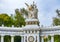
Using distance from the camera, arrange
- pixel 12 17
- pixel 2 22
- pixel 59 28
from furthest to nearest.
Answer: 1. pixel 12 17
2. pixel 2 22
3. pixel 59 28

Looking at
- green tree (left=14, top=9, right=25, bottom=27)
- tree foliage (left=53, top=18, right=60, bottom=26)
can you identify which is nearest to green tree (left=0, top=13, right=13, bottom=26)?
green tree (left=14, top=9, right=25, bottom=27)

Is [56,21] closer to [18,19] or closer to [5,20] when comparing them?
[18,19]

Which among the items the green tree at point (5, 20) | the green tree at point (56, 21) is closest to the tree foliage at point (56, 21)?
the green tree at point (56, 21)

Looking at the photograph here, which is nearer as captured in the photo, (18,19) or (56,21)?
(56,21)

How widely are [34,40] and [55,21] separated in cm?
1535

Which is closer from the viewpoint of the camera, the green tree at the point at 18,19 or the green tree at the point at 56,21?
the green tree at the point at 56,21

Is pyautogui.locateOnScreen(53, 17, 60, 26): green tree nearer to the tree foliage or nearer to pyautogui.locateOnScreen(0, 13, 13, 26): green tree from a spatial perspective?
the tree foliage

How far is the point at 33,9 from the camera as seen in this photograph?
166 ft

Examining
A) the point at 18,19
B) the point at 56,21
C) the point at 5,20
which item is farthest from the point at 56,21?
the point at 5,20

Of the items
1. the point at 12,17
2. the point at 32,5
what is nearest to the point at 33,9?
the point at 32,5

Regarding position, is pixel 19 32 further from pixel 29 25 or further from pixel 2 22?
pixel 2 22

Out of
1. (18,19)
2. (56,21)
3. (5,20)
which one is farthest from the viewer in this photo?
(18,19)

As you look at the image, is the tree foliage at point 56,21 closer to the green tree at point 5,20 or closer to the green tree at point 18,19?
the green tree at point 18,19

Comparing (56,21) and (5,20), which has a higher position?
(5,20)
